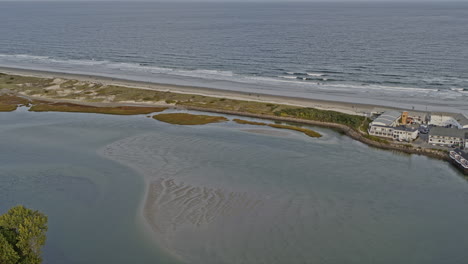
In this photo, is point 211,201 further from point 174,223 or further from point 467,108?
point 467,108

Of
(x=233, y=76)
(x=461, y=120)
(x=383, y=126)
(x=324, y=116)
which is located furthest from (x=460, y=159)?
(x=233, y=76)

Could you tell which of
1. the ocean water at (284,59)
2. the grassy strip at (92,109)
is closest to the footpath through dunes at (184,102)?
the grassy strip at (92,109)

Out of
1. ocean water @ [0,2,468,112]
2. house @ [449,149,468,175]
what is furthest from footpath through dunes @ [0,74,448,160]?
ocean water @ [0,2,468,112]

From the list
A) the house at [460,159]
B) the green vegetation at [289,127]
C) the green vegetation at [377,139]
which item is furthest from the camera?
the green vegetation at [289,127]

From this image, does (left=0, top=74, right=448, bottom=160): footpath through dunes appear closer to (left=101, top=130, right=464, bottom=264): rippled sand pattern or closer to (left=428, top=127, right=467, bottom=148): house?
(left=428, top=127, right=467, bottom=148): house

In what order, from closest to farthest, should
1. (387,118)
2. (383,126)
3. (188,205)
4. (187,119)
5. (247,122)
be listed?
(188,205)
(383,126)
(387,118)
(247,122)
(187,119)

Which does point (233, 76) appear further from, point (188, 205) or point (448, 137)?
point (188, 205)

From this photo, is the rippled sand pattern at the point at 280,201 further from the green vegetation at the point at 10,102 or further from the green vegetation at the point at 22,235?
the green vegetation at the point at 10,102
